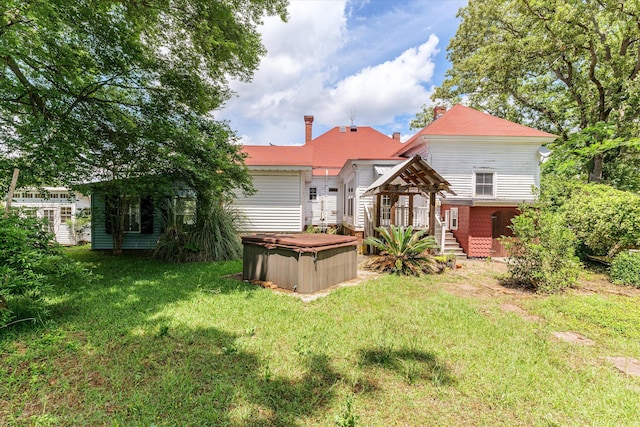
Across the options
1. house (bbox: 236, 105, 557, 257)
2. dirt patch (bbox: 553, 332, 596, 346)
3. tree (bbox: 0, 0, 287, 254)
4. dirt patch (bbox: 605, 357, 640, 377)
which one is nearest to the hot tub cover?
tree (bbox: 0, 0, 287, 254)

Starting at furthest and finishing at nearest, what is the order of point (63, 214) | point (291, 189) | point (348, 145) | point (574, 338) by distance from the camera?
point (348, 145)
point (63, 214)
point (291, 189)
point (574, 338)

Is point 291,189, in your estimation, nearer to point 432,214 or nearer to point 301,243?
point 432,214

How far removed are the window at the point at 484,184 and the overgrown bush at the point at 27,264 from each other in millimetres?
14870

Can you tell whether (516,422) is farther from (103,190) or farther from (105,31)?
(103,190)

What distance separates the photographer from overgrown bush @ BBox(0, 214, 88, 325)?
10.5ft

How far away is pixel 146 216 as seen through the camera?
11336 mm

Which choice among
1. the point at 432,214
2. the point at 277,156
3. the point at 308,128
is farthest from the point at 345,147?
the point at 432,214

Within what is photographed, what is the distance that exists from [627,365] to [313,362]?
371cm

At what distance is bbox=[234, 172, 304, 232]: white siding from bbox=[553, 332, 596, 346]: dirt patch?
407 inches

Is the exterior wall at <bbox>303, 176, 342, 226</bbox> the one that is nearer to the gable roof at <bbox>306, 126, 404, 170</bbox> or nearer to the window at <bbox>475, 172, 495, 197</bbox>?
the gable roof at <bbox>306, 126, 404, 170</bbox>

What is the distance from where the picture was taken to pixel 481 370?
121 inches

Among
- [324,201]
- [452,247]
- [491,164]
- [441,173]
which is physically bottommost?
[452,247]

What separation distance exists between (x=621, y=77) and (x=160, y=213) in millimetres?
21414

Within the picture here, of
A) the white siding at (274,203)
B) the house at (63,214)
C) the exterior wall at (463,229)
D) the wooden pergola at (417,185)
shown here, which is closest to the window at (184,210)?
the white siding at (274,203)
